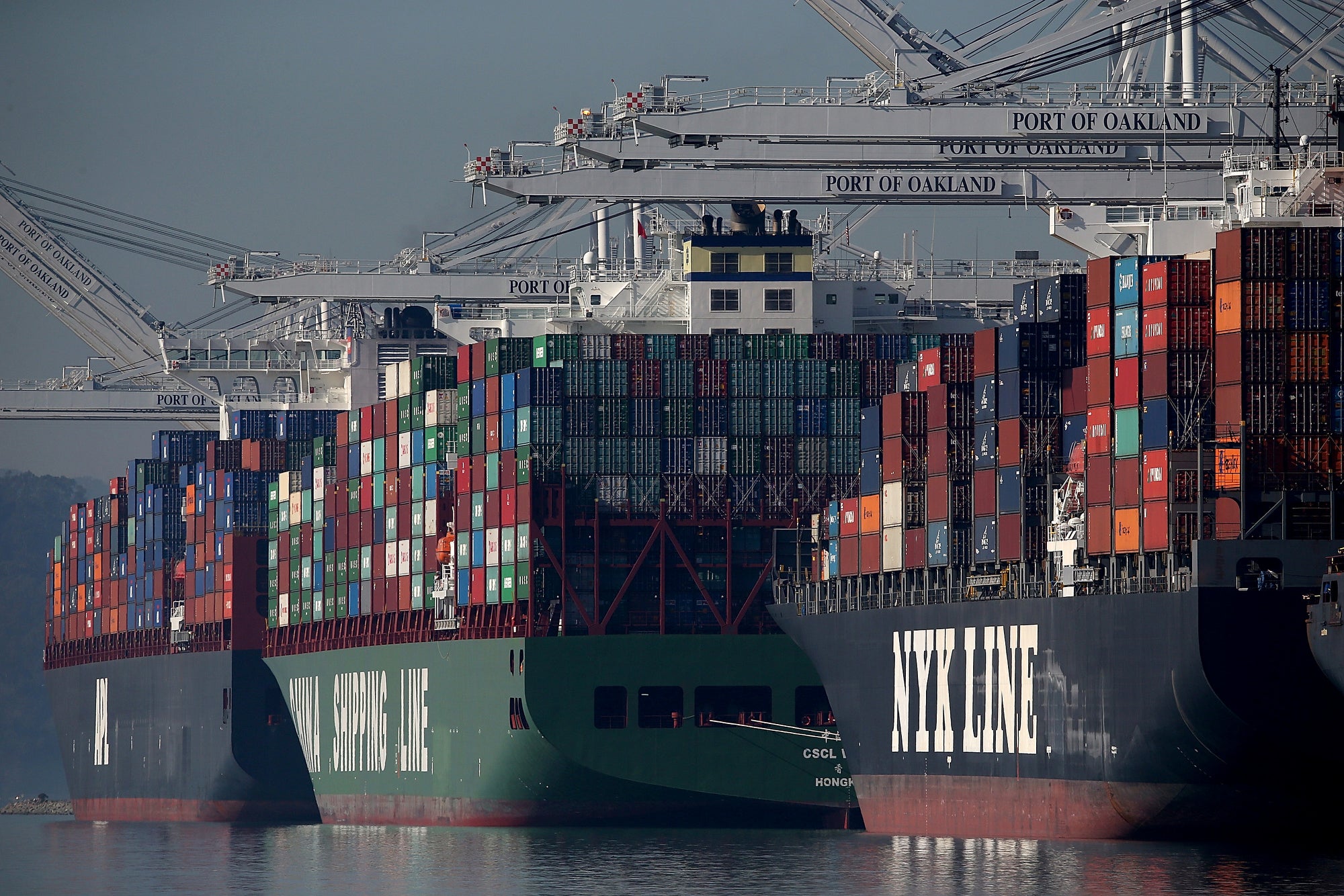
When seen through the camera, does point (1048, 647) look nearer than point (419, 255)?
Yes

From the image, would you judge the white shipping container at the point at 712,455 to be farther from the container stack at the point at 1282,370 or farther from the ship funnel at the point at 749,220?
the container stack at the point at 1282,370

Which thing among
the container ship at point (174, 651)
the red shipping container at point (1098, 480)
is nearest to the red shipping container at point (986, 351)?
the red shipping container at point (1098, 480)

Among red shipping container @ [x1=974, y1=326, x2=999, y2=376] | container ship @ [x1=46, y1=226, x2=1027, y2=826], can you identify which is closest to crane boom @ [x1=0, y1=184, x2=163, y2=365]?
container ship @ [x1=46, y1=226, x2=1027, y2=826]

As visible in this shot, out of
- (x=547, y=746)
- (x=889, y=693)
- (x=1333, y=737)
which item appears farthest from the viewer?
(x=547, y=746)

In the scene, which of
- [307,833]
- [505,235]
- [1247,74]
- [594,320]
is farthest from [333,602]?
[1247,74]

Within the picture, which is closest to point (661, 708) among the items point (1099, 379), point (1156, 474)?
point (1099, 379)

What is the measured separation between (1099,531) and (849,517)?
1345 cm

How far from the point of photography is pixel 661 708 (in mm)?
68000

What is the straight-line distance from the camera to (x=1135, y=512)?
49750 mm

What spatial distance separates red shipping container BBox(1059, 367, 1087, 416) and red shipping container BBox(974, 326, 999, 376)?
204cm

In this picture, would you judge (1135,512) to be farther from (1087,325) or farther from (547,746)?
(547,746)

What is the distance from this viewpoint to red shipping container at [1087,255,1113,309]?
5109cm

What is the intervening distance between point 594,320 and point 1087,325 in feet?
89.8

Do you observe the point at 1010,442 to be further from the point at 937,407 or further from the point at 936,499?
the point at 937,407
